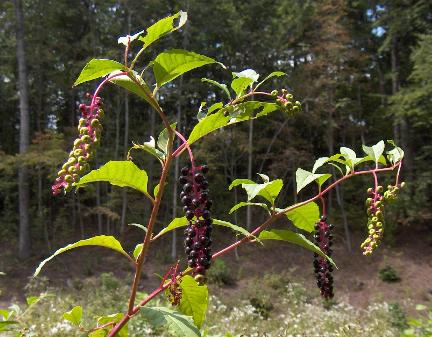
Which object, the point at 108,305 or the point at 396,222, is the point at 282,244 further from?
the point at 108,305

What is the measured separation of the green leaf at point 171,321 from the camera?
0.94 meters

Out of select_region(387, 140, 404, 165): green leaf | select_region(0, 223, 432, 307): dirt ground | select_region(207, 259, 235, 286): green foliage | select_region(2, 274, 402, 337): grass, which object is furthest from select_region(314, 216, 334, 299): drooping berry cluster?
select_region(207, 259, 235, 286): green foliage

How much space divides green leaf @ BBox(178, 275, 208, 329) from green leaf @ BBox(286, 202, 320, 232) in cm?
30

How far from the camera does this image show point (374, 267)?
1435 centimetres

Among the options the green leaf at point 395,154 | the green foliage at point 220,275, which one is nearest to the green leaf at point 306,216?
the green leaf at point 395,154

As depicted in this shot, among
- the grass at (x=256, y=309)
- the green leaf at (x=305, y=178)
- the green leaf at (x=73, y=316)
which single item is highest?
the green leaf at (x=305, y=178)

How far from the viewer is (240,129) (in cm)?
1769

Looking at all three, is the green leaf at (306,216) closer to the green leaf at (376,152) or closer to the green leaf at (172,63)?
the green leaf at (376,152)

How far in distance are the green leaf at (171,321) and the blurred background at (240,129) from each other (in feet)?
34.6

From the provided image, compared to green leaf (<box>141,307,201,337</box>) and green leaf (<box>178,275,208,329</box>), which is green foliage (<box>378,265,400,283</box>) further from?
green leaf (<box>141,307,201,337</box>)

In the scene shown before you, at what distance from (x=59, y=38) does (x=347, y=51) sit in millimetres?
11035

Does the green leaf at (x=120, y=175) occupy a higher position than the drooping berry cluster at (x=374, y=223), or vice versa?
the green leaf at (x=120, y=175)

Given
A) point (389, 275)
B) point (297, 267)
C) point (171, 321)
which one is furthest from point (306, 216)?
point (297, 267)

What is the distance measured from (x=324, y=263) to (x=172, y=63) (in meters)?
0.64
